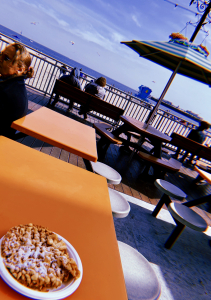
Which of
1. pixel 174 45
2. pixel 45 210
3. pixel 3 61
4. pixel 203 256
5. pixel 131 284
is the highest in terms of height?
pixel 174 45

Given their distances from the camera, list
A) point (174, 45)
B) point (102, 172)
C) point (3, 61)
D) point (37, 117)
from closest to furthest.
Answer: point (3, 61) → point (37, 117) → point (102, 172) → point (174, 45)

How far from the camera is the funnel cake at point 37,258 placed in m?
0.52

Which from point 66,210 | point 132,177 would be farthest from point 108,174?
point 132,177

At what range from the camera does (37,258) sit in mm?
569

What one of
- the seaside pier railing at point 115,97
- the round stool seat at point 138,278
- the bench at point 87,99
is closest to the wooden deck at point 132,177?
the bench at point 87,99

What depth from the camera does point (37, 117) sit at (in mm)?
1998

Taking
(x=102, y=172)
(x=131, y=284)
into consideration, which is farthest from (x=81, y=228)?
(x=102, y=172)

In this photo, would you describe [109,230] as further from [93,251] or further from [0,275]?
[0,275]

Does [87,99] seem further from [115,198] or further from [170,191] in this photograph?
[115,198]

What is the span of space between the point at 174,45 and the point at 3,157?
425 cm

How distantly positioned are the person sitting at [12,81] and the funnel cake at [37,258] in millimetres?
1452

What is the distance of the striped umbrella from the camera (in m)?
3.72

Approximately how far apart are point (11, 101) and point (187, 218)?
7.07 feet

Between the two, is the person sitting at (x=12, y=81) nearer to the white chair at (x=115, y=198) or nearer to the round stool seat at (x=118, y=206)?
the white chair at (x=115, y=198)
